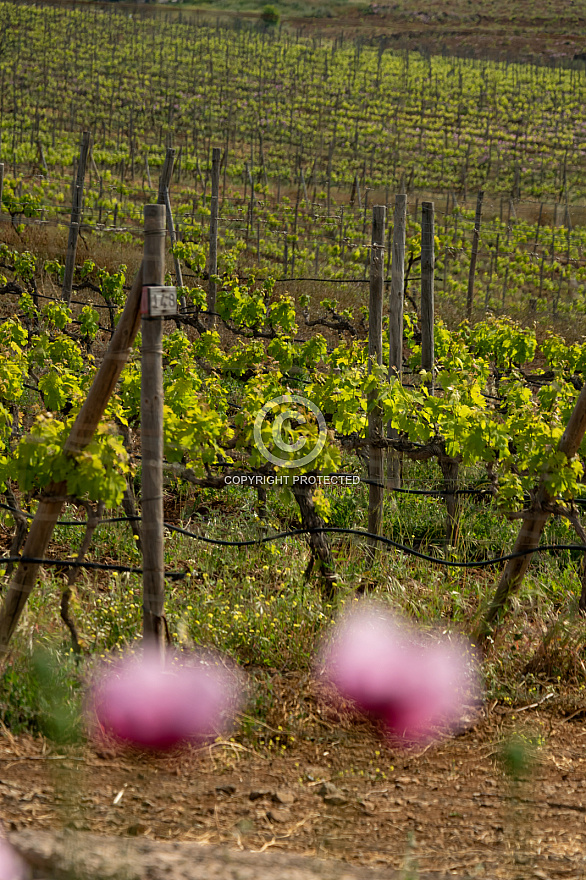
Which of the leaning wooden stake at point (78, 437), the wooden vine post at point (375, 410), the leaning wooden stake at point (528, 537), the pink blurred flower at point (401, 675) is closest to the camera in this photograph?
the leaning wooden stake at point (78, 437)

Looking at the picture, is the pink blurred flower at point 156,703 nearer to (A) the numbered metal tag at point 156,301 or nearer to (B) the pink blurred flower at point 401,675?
(B) the pink blurred flower at point 401,675

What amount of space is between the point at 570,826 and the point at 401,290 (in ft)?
12.9

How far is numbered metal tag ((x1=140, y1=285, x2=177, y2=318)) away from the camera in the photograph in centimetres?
298

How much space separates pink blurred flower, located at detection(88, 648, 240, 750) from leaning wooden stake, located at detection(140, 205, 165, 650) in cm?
15

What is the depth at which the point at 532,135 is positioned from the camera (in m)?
33.6

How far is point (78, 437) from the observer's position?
10.4 ft

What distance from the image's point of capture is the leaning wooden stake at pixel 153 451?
10.1ft

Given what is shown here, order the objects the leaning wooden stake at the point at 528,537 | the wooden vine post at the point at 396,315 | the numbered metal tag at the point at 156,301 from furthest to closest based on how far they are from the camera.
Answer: the wooden vine post at the point at 396,315
the leaning wooden stake at the point at 528,537
the numbered metal tag at the point at 156,301

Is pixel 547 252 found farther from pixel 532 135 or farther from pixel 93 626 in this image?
pixel 93 626

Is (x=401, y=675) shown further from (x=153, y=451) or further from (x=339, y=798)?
(x=153, y=451)

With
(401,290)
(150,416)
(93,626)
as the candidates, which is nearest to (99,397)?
(150,416)

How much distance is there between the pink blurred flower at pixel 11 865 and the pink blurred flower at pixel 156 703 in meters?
0.74

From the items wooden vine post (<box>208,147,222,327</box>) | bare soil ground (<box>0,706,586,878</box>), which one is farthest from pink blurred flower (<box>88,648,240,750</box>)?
wooden vine post (<box>208,147,222,327</box>)

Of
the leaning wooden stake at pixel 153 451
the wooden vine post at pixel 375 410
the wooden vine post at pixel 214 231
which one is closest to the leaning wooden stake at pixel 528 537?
the wooden vine post at pixel 375 410
